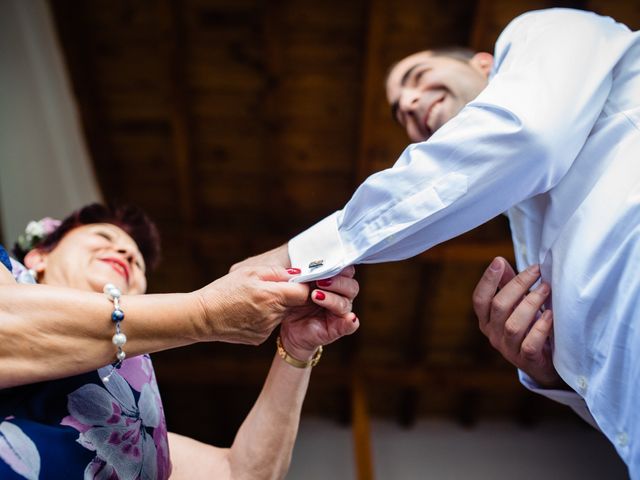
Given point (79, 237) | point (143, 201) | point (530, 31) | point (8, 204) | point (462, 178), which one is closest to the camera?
point (462, 178)

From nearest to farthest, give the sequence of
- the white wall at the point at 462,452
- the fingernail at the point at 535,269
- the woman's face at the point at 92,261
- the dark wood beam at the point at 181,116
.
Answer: the fingernail at the point at 535,269 < the woman's face at the point at 92,261 < the dark wood beam at the point at 181,116 < the white wall at the point at 462,452

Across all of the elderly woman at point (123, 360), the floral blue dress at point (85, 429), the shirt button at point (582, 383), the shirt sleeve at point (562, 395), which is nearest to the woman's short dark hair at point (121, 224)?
the elderly woman at point (123, 360)

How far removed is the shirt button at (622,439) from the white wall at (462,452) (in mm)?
4750

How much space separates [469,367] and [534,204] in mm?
4415

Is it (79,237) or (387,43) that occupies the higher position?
(79,237)

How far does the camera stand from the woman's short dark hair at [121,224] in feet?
5.72

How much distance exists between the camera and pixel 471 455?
563 cm

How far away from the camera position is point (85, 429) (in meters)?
1.14

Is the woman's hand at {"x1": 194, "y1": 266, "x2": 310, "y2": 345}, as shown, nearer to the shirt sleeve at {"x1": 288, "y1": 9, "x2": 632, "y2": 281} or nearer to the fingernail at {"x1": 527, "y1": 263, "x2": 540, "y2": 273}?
the shirt sleeve at {"x1": 288, "y1": 9, "x2": 632, "y2": 281}

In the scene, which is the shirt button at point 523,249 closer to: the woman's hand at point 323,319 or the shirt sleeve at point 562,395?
the shirt sleeve at point 562,395

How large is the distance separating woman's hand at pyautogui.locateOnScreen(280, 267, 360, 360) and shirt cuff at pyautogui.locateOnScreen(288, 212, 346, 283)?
39 mm

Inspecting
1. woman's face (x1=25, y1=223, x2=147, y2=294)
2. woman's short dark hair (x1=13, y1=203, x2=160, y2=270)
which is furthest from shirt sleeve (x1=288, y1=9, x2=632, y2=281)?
woman's short dark hair (x1=13, y1=203, x2=160, y2=270)

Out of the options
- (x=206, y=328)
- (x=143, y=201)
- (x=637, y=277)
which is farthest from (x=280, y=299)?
(x=143, y=201)

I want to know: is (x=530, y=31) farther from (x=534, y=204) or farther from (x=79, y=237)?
(x=79, y=237)
